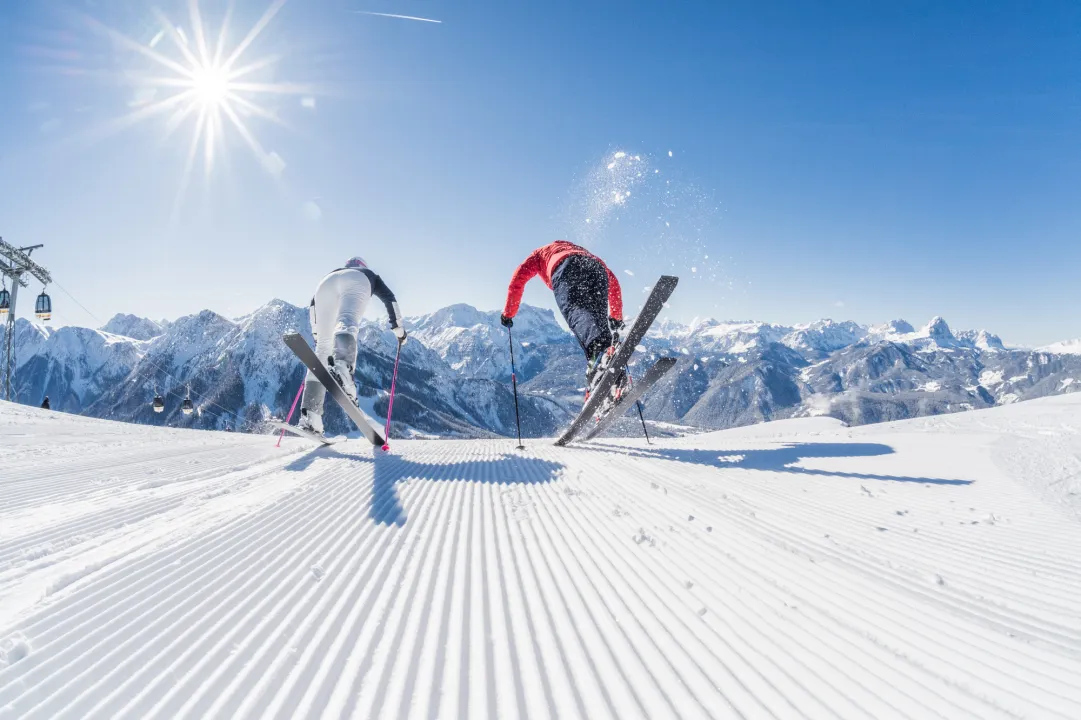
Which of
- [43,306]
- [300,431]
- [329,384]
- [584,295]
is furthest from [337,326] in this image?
[43,306]

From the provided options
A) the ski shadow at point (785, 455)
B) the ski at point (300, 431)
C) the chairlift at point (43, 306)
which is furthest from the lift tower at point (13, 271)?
the ski shadow at point (785, 455)

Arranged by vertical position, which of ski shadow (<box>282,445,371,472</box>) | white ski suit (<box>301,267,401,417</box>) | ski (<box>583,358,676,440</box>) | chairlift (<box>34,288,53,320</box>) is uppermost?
chairlift (<box>34,288,53,320</box>)

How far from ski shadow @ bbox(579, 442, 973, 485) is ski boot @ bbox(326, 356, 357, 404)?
4908mm

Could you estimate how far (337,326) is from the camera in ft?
28.3

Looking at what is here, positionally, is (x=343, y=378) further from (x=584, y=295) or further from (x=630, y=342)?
(x=630, y=342)

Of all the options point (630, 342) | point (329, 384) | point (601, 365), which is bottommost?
point (329, 384)

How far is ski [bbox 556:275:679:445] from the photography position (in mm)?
8094

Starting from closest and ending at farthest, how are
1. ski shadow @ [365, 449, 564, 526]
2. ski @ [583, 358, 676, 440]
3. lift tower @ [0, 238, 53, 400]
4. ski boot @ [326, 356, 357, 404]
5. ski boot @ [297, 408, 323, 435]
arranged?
ski shadow @ [365, 449, 564, 526], ski boot @ [326, 356, 357, 404], ski @ [583, 358, 676, 440], ski boot @ [297, 408, 323, 435], lift tower @ [0, 238, 53, 400]

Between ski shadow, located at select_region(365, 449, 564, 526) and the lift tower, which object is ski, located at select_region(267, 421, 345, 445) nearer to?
ski shadow, located at select_region(365, 449, 564, 526)

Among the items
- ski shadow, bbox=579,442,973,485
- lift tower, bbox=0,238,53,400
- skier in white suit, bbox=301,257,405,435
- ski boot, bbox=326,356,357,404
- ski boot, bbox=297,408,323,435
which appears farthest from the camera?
lift tower, bbox=0,238,53,400

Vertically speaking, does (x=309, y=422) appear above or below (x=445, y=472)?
above

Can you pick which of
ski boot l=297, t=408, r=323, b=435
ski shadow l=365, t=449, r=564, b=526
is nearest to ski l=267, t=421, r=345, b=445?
ski boot l=297, t=408, r=323, b=435

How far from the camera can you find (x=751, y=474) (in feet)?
21.0

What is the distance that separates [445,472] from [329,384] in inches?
125
